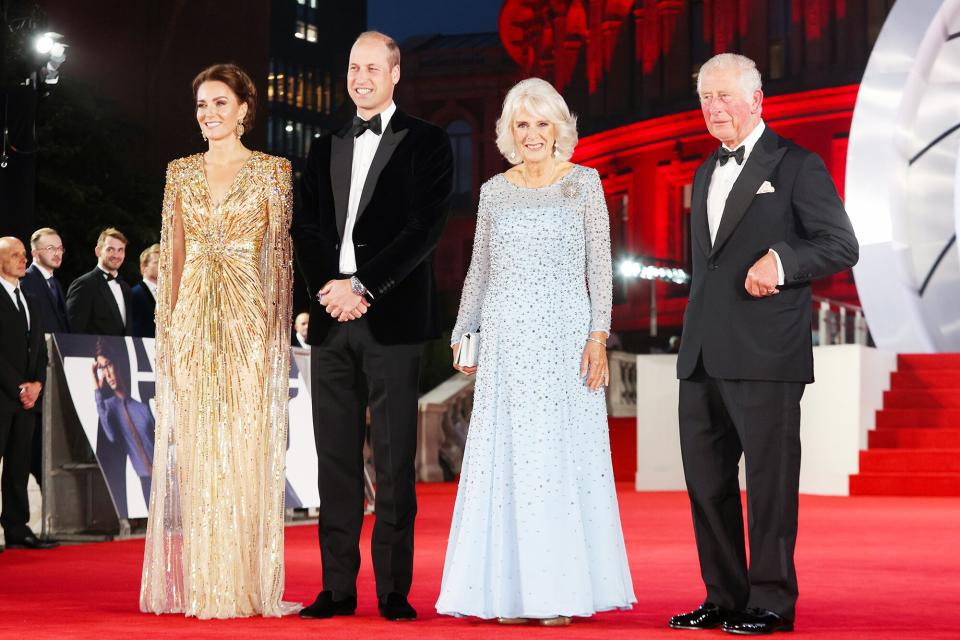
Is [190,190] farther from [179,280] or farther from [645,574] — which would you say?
[645,574]

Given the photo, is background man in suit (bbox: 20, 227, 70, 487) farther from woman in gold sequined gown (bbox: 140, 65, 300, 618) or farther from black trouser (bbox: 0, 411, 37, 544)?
woman in gold sequined gown (bbox: 140, 65, 300, 618)

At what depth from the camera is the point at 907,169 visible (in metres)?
16.1

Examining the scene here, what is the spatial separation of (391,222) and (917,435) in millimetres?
10285

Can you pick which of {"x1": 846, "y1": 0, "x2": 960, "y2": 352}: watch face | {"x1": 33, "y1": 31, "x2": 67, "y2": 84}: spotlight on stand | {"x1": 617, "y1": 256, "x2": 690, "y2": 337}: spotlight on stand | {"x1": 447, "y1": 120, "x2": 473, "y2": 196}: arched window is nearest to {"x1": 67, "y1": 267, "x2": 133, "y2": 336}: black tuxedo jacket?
{"x1": 33, "y1": 31, "x2": 67, "y2": 84}: spotlight on stand

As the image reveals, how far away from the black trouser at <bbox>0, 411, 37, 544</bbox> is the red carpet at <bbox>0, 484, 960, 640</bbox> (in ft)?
1.29

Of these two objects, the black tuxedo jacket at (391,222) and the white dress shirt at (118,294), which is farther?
the white dress shirt at (118,294)

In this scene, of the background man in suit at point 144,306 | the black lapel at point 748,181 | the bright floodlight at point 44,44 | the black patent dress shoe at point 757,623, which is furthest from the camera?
the bright floodlight at point 44,44

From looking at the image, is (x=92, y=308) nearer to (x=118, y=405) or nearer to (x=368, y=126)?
(x=118, y=405)

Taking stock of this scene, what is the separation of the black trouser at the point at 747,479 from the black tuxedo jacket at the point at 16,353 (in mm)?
4714

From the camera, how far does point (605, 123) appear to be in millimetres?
36281

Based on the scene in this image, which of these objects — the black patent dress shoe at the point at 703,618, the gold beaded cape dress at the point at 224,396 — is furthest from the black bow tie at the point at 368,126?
the black patent dress shoe at the point at 703,618

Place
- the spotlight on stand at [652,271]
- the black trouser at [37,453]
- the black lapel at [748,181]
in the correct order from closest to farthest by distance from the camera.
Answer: the black lapel at [748,181], the black trouser at [37,453], the spotlight on stand at [652,271]

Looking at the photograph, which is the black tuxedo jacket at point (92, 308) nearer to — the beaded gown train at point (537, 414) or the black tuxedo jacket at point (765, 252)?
the beaded gown train at point (537, 414)

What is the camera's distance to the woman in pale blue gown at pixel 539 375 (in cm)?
468
